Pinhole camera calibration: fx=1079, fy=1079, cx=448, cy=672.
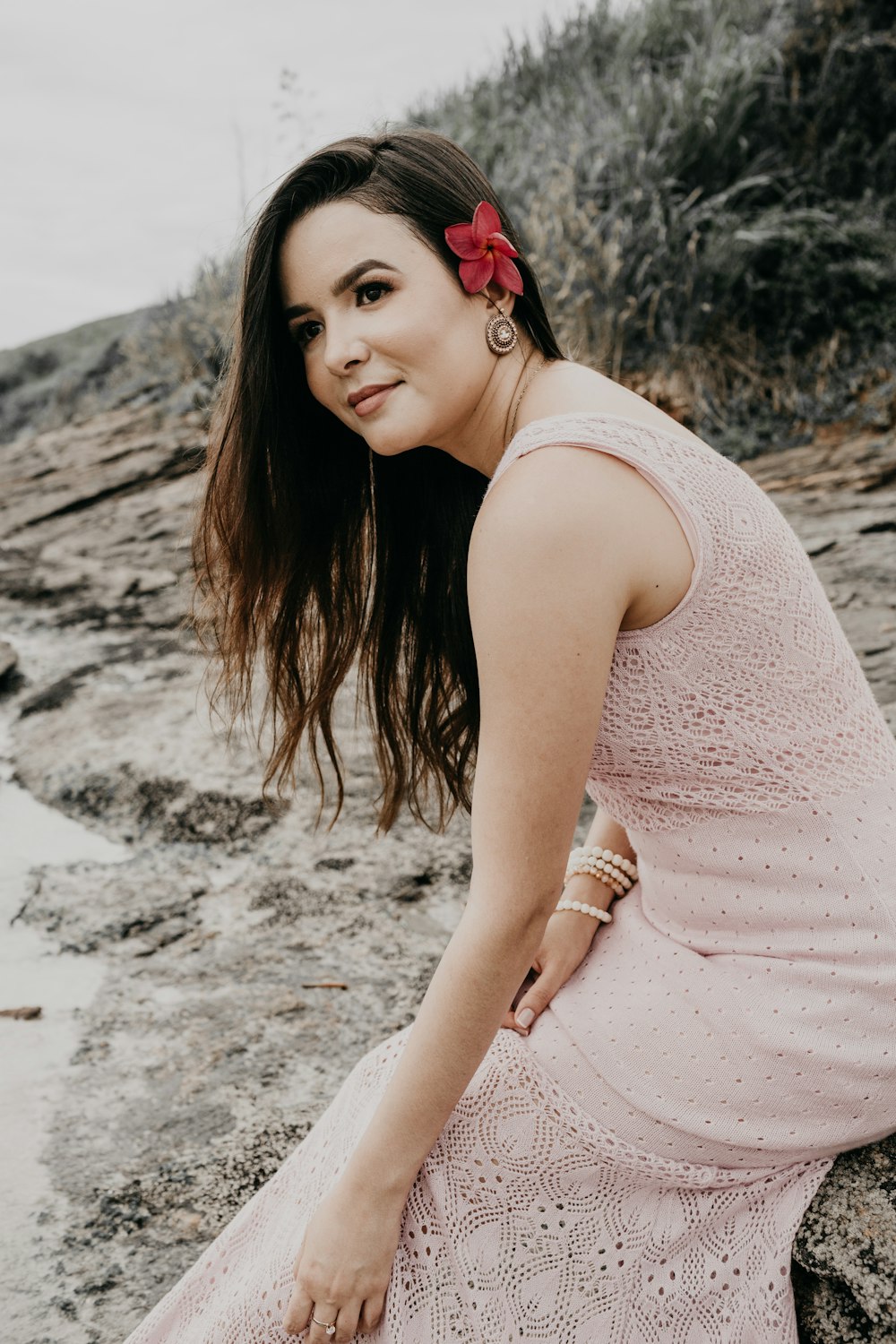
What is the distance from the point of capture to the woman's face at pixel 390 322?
1.47 meters

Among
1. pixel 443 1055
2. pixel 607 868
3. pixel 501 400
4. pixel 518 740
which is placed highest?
pixel 501 400

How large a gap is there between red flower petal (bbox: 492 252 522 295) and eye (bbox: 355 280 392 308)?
0.16 metres

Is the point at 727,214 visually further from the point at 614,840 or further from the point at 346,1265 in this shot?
the point at 346,1265

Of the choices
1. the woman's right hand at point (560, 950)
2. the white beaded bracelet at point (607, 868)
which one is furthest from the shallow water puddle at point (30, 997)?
the white beaded bracelet at point (607, 868)

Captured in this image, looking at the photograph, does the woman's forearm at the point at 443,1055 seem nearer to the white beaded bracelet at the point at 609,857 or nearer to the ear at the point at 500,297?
the white beaded bracelet at the point at 609,857

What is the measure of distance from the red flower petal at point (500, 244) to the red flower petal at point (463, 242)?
2 cm

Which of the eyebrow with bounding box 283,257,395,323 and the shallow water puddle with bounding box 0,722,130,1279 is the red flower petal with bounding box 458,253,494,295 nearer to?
the eyebrow with bounding box 283,257,395,323

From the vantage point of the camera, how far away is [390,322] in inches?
57.4

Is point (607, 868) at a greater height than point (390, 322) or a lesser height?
lesser

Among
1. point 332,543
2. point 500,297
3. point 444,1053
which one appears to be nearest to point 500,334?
point 500,297

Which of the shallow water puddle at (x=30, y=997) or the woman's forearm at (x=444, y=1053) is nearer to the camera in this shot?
the woman's forearm at (x=444, y=1053)

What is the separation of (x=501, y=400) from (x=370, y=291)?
235 millimetres

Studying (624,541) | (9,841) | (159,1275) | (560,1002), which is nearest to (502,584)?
(624,541)

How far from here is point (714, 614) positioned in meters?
1.27
